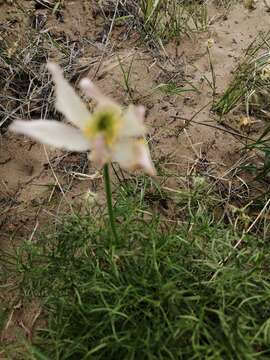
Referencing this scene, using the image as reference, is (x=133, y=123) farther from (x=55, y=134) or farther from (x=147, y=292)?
(x=147, y=292)

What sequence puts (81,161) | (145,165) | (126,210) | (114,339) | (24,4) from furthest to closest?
1. (24,4)
2. (81,161)
3. (126,210)
4. (114,339)
5. (145,165)

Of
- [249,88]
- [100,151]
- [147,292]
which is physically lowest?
[147,292]

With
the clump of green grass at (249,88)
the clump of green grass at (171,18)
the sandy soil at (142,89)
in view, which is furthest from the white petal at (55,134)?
the clump of green grass at (171,18)

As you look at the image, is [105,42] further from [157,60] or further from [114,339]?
[114,339]

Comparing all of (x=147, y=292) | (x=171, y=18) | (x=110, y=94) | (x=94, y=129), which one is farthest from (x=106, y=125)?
(x=171, y=18)

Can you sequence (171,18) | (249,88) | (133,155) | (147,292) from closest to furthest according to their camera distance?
(133,155) < (147,292) < (249,88) < (171,18)

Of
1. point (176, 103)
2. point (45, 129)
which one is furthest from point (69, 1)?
point (45, 129)

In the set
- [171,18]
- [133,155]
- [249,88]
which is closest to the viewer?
[133,155]

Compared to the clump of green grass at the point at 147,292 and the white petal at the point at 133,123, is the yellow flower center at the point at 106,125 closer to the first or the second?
the white petal at the point at 133,123
